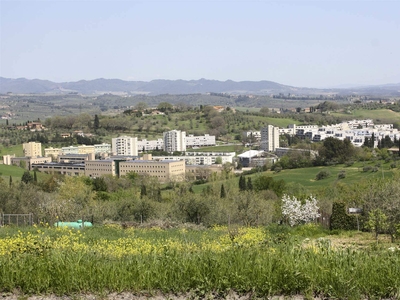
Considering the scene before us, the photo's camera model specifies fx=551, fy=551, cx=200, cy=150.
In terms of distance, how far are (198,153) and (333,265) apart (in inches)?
3770

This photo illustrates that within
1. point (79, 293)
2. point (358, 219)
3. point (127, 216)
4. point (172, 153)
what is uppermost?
point (79, 293)

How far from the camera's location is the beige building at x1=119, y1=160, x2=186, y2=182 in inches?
3082

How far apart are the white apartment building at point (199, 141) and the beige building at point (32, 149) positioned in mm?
32295

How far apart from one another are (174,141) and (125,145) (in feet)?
34.6

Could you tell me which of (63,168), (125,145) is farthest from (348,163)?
(125,145)

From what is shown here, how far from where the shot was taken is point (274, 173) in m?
66.3

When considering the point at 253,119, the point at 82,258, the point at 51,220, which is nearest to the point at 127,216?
the point at 51,220

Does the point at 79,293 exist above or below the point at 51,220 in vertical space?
above

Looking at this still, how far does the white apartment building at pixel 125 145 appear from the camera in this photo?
104000 mm

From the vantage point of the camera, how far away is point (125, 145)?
10481cm

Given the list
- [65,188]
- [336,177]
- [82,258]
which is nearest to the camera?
[82,258]

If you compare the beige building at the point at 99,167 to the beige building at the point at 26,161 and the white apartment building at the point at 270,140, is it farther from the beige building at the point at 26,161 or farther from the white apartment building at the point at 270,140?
the white apartment building at the point at 270,140

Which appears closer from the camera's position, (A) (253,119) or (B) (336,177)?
(B) (336,177)

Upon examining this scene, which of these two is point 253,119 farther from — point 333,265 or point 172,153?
point 333,265
